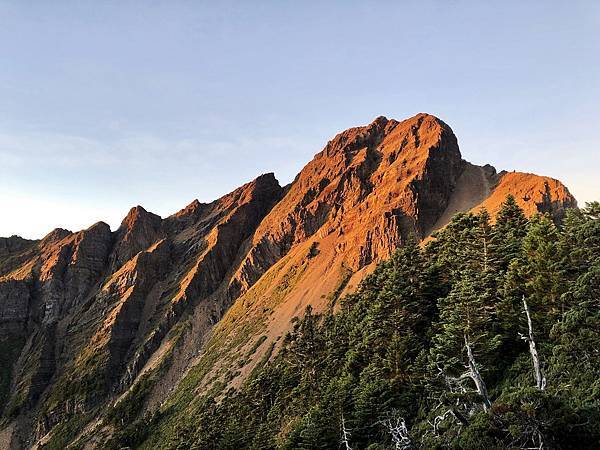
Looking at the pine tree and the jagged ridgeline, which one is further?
the pine tree

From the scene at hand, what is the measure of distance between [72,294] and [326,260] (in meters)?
117

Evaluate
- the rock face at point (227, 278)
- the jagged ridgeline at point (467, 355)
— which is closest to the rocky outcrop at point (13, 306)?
the rock face at point (227, 278)

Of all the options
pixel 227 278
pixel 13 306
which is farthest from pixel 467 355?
pixel 13 306

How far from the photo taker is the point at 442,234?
67562 millimetres

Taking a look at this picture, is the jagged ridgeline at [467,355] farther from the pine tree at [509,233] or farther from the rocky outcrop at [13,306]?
the rocky outcrop at [13,306]

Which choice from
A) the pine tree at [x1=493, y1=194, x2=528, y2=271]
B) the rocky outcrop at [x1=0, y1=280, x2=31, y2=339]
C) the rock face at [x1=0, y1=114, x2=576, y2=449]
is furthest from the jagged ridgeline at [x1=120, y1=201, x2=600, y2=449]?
the rocky outcrop at [x1=0, y1=280, x2=31, y2=339]

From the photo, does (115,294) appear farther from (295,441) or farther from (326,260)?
(295,441)

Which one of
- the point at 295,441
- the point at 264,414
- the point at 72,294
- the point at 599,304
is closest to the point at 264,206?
the point at 72,294

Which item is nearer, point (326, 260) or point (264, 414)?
point (264, 414)

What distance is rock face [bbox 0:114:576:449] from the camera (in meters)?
126

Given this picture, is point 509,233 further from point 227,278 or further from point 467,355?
point 227,278

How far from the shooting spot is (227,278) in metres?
170

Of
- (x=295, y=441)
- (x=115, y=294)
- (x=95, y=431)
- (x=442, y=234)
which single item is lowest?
(x=95, y=431)

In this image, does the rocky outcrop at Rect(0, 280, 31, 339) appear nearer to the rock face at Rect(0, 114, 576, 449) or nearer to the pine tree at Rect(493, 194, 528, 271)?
the rock face at Rect(0, 114, 576, 449)
